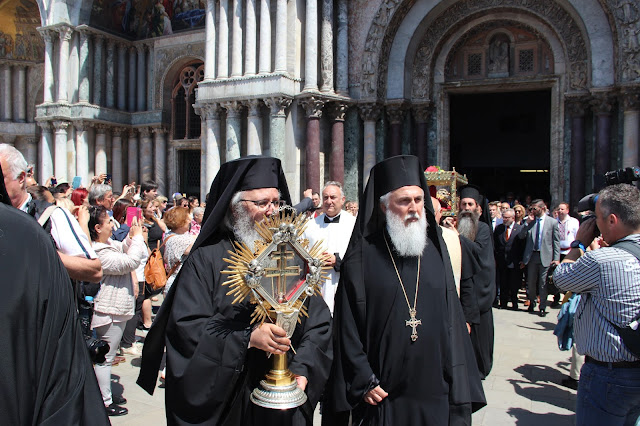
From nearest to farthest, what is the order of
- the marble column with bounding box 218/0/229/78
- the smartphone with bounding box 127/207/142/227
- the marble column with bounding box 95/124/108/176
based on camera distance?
the smartphone with bounding box 127/207/142/227, the marble column with bounding box 218/0/229/78, the marble column with bounding box 95/124/108/176

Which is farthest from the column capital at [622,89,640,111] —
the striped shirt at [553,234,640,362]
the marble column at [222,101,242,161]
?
the striped shirt at [553,234,640,362]

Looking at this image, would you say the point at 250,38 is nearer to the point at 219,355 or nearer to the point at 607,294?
the point at 607,294

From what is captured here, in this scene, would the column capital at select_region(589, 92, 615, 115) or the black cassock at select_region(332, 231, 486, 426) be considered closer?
the black cassock at select_region(332, 231, 486, 426)

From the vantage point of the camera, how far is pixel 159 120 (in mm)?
21641

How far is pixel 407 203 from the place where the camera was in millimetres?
3480

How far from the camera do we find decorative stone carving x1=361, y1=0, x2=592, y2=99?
1371 centimetres

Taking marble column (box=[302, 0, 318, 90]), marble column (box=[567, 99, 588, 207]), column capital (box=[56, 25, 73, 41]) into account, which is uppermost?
column capital (box=[56, 25, 73, 41])

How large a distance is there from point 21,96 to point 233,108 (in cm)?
1553

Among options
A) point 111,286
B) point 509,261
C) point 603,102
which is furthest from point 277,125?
point 111,286

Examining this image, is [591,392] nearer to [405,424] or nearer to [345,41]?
[405,424]

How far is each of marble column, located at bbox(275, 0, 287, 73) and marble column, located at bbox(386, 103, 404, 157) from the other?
3232 mm

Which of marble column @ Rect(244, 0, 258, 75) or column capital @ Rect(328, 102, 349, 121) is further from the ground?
marble column @ Rect(244, 0, 258, 75)

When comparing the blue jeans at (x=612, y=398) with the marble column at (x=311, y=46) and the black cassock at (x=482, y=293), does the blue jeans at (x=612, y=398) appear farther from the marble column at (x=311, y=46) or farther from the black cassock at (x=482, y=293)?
the marble column at (x=311, y=46)

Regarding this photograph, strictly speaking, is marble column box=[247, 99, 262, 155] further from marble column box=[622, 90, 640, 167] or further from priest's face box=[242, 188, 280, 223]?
priest's face box=[242, 188, 280, 223]
